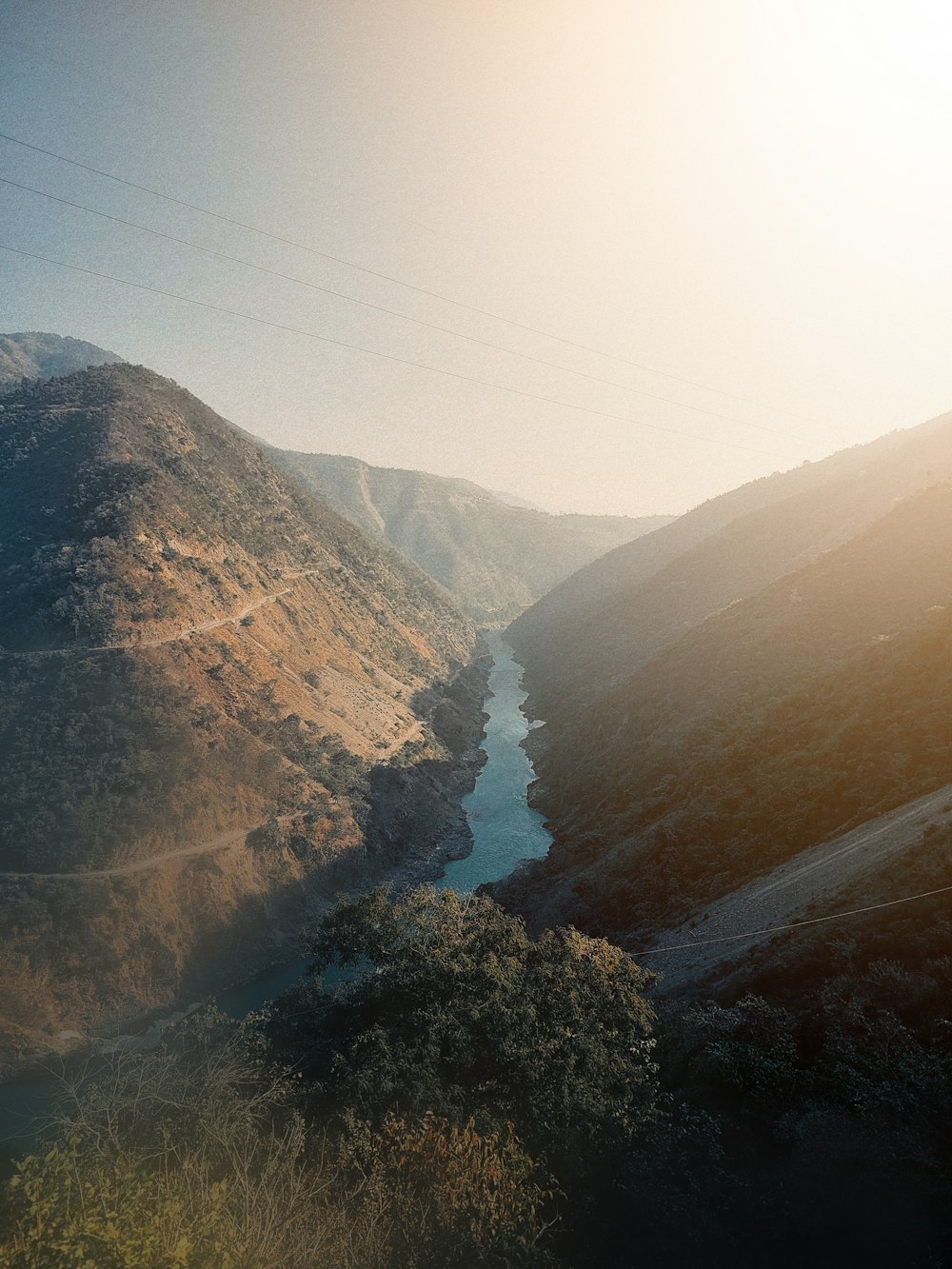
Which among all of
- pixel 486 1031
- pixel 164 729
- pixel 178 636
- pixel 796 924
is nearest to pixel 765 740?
pixel 796 924

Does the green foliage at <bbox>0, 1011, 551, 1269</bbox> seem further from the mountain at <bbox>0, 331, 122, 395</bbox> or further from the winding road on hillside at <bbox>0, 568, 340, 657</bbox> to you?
the mountain at <bbox>0, 331, 122, 395</bbox>

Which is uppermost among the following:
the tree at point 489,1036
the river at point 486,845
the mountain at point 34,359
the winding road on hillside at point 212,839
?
the mountain at point 34,359

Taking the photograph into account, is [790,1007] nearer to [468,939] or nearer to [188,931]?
[468,939]

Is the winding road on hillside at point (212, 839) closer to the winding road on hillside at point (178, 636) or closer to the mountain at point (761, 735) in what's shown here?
the winding road on hillside at point (178, 636)

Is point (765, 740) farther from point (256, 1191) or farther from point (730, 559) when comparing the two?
point (730, 559)

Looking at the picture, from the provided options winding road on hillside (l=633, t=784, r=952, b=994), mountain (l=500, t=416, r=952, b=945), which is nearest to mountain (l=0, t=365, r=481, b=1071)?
mountain (l=500, t=416, r=952, b=945)

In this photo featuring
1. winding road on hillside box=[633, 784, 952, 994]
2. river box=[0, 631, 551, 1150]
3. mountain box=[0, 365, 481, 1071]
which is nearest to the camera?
winding road on hillside box=[633, 784, 952, 994]

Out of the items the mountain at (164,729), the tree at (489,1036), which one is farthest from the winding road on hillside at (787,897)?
the mountain at (164,729)
